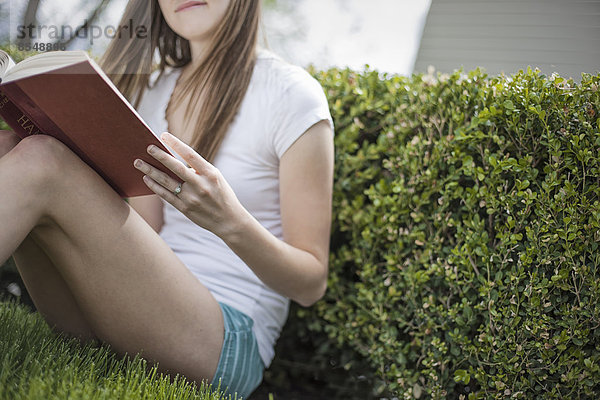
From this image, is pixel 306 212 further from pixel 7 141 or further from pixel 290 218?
pixel 7 141

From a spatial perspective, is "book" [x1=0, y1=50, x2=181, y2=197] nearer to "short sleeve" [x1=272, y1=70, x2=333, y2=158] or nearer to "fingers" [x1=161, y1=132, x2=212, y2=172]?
"fingers" [x1=161, y1=132, x2=212, y2=172]

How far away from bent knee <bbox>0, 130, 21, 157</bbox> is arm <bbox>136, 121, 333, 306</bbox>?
48 centimetres

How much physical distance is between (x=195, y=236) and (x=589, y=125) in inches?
50.6

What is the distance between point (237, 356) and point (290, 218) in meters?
0.47

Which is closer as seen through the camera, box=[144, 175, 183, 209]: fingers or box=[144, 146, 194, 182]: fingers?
box=[144, 146, 194, 182]: fingers

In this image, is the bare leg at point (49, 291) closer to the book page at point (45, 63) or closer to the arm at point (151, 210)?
the arm at point (151, 210)

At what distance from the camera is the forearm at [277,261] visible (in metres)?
1.49

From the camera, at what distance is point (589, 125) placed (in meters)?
1.47

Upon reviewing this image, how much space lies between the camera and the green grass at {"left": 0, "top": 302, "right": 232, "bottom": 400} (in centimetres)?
123

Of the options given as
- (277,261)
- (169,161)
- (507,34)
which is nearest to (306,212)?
(277,261)

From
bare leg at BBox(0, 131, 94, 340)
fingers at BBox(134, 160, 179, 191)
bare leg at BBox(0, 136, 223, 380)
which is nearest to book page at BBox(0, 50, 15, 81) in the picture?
bare leg at BBox(0, 136, 223, 380)

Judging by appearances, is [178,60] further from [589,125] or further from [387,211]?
[589,125]

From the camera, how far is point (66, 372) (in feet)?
4.47

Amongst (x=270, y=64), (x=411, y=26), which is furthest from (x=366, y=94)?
(x=411, y=26)
